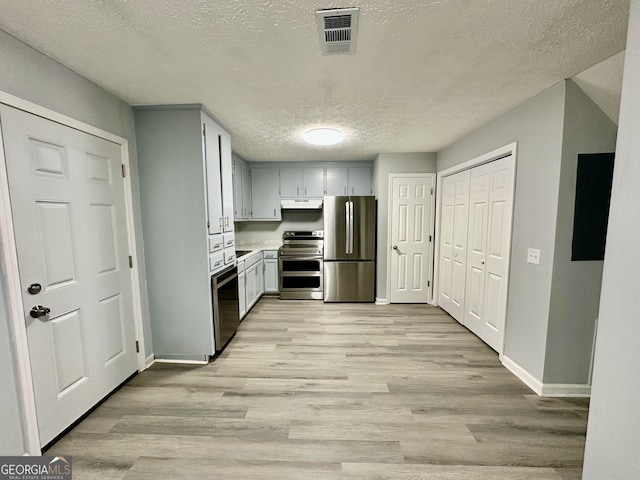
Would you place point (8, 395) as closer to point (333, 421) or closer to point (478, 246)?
point (333, 421)

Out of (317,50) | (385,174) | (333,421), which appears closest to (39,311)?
(333,421)

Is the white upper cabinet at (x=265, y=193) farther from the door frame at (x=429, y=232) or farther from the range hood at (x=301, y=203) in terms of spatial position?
the door frame at (x=429, y=232)

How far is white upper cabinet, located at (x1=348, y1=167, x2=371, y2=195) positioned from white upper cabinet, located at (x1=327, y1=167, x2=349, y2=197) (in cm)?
8

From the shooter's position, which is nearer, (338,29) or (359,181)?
(338,29)

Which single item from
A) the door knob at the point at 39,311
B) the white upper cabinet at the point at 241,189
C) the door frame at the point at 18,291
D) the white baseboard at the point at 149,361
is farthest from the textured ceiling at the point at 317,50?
the white baseboard at the point at 149,361

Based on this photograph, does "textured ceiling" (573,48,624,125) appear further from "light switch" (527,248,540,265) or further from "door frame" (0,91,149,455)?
"door frame" (0,91,149,455)

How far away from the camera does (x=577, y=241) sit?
1.88m

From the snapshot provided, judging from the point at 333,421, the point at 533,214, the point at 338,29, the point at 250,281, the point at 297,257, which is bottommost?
the point at 333,421

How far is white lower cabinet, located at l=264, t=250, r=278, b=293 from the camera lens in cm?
436

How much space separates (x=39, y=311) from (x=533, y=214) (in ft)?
11.6

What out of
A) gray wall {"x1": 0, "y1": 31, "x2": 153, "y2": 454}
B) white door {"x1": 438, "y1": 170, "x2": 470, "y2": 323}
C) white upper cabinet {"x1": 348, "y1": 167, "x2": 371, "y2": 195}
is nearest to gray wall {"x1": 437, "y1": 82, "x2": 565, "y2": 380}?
white door {"x1": 438, "y1": 170, "x2": 470, "y2": 323}

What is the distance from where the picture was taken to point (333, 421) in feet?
5.71

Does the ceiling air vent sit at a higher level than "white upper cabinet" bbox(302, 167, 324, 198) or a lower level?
higher

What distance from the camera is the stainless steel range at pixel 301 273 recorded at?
422cm
